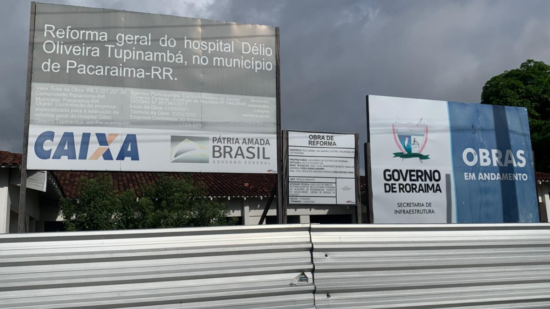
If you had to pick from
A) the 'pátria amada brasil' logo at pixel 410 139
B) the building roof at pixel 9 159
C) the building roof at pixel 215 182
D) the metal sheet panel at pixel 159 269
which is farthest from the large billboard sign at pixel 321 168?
the building roof at pixel 215 182

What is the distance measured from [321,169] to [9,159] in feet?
22.2

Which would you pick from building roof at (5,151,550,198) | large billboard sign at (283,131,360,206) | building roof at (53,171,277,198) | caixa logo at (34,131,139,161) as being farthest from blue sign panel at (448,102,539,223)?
building roof at (53,171,277,198)

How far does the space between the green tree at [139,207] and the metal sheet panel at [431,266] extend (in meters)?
7.21

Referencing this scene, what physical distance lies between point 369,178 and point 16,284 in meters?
5.92

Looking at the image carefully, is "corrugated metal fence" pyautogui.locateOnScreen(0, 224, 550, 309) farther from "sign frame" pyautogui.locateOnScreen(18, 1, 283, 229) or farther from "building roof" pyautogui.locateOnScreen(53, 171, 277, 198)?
"building roof" pyautogui.locateOnScreen(53, 171, 277, 198)

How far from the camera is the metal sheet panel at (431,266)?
4059mm

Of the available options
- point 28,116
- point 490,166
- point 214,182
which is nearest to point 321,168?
point 490,166

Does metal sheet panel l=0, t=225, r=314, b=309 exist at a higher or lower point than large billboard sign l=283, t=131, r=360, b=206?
lower

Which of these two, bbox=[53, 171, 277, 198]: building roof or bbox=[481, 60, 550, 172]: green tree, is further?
bbox=[481, 60, 550, 172]: green tree

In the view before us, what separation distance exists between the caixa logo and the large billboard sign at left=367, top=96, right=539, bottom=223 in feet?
12.6

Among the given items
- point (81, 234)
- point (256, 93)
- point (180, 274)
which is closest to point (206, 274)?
point (180, 274)

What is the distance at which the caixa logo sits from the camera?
700 cm

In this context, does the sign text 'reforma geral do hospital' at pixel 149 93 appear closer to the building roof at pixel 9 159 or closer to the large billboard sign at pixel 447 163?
the large billboard sign at pixel 447 163

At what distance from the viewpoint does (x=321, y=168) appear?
26.5 ft
